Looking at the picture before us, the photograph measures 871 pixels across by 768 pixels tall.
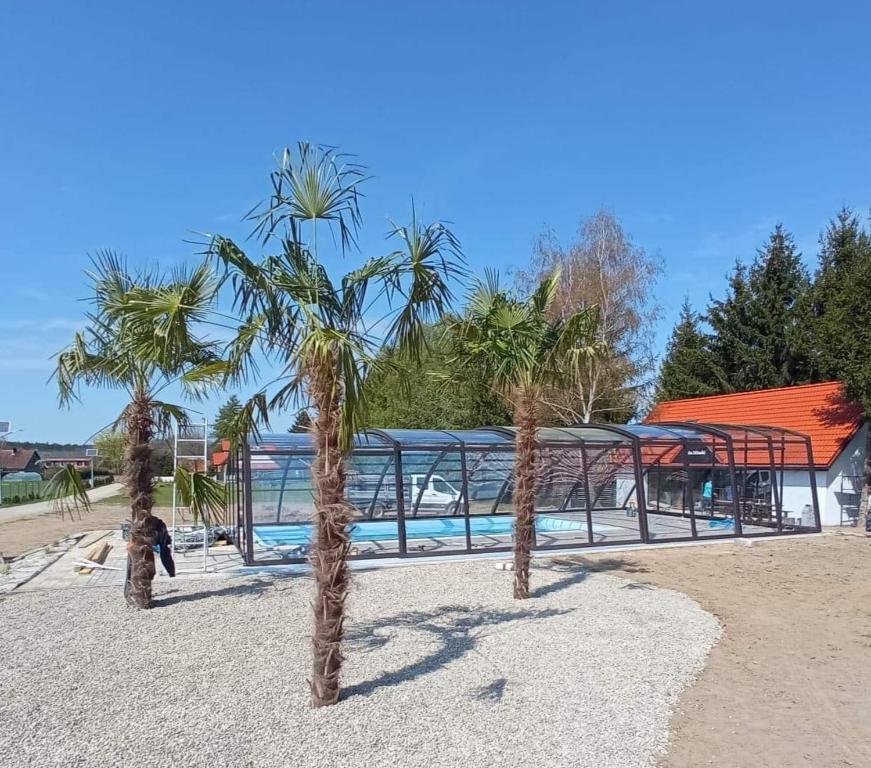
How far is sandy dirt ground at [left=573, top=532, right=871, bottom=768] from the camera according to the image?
5047mm

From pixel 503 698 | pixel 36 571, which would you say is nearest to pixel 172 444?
pixel 36 571

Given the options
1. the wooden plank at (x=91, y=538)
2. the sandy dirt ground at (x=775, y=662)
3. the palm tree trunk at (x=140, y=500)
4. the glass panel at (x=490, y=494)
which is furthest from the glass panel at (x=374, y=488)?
the palm tree trunk at (x=140, y=500)

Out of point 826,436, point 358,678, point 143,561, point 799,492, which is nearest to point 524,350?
point 358,678

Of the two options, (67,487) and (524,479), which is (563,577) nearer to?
(524,479)

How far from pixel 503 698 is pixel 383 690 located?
3.17 feet

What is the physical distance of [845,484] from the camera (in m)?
19.7

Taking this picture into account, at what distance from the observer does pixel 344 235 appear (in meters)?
5.95

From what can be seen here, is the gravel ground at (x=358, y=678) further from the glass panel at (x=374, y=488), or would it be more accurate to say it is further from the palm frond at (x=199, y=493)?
the glass panel at (x=374, y=488)

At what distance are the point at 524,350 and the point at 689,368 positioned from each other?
2113 cm

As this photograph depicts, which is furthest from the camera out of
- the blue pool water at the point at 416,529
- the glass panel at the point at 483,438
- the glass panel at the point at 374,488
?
the glass panel at the point at 374,488

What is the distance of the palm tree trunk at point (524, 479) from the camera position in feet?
31.0

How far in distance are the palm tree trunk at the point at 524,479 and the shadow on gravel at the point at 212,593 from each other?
3570 mm

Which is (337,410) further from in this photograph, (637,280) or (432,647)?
(637,280)

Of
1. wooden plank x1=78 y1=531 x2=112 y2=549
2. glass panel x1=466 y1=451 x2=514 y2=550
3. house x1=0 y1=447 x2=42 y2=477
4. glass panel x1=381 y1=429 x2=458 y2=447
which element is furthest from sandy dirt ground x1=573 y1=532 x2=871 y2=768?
house x1=0 y1=447 x2=42 y2=477
